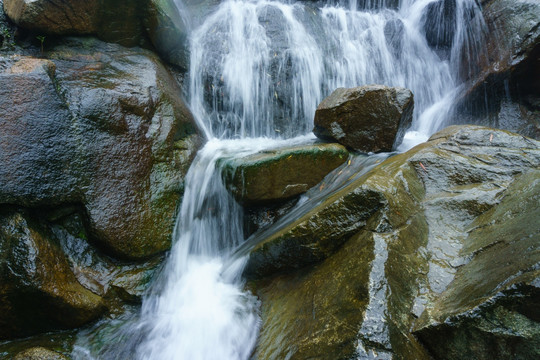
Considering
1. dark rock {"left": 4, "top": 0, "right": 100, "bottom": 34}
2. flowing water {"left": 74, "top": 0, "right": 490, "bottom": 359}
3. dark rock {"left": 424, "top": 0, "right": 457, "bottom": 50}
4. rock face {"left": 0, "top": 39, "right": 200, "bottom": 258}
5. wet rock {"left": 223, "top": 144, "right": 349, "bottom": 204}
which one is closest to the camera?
flowing water {"left": 74, "top": 0, "right": 490, "bottom": 359}

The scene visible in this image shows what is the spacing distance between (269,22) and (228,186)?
5297 millimetres

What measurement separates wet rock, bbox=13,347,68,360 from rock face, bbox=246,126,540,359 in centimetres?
187

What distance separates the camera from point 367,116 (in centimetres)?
464

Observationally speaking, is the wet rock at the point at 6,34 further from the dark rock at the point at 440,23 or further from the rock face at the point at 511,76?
the dark rock at the point at 440,23

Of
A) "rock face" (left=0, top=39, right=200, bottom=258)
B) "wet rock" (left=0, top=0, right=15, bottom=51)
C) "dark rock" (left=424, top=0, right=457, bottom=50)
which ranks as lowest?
"rock face" (left=0, top=39, right=200, bottom=258)

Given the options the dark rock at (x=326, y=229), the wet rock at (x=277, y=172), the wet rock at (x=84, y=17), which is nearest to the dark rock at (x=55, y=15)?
the wet rock at (x=84, y=17)

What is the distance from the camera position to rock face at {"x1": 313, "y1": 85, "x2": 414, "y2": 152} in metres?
4.55

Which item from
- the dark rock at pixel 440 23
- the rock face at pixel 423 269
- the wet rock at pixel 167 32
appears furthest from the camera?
the dark rock at pixel 440 23

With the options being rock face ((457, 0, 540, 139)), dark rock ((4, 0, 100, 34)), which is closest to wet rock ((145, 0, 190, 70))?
dark rock ((4, 0, 100, 34))

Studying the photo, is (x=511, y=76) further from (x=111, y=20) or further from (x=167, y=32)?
(x=111, y=20)

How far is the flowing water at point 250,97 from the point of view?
3086mm

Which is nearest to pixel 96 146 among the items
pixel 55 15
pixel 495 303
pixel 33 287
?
pixel 33 287

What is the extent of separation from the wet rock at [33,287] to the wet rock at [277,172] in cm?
215

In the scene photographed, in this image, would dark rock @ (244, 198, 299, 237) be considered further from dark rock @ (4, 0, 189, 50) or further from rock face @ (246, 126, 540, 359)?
dark rock @ (4, 0, 189, 50)
